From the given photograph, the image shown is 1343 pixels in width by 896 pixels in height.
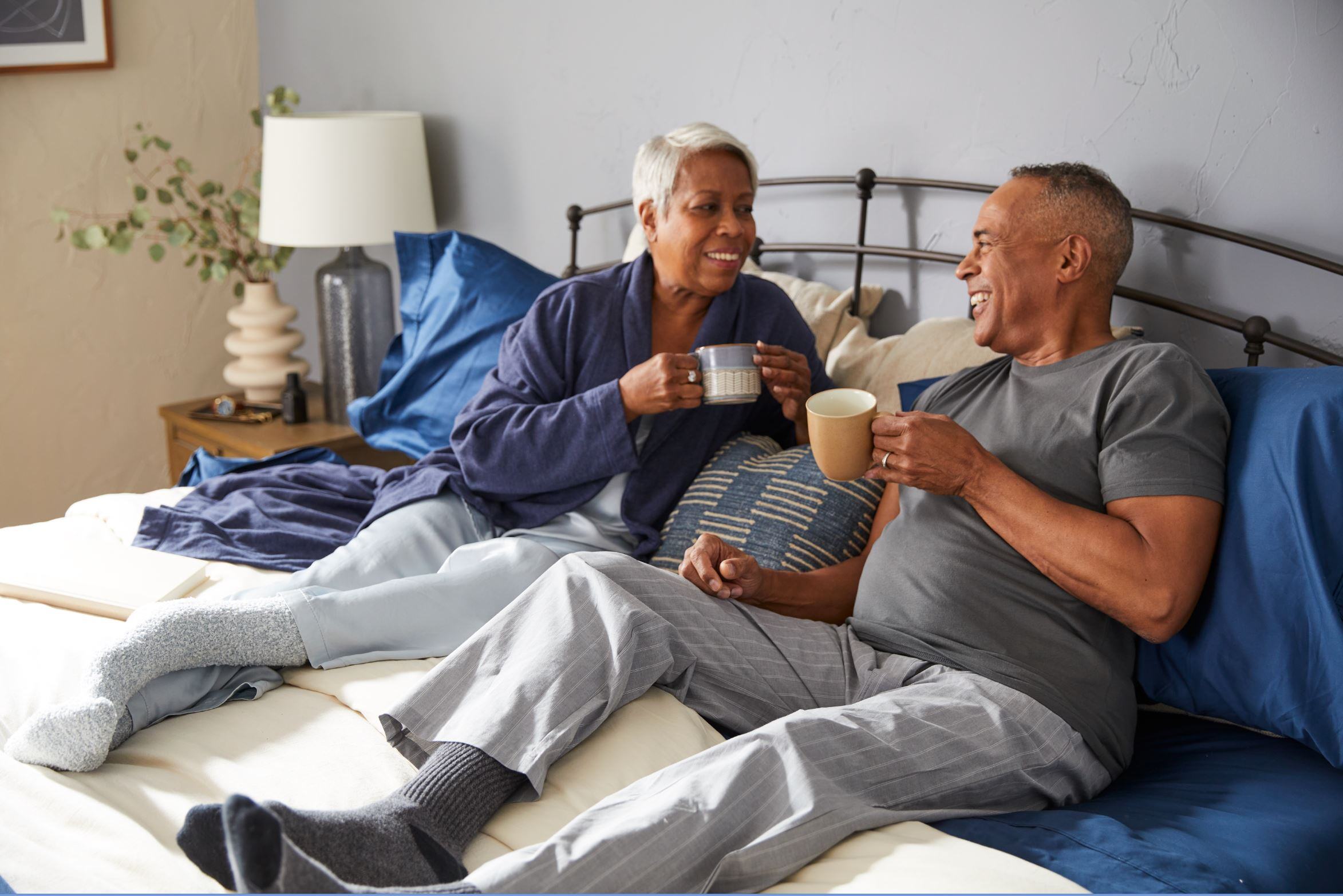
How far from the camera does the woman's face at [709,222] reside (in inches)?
79.0

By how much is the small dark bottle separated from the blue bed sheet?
229 cm

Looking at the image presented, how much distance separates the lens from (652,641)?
1457 mm

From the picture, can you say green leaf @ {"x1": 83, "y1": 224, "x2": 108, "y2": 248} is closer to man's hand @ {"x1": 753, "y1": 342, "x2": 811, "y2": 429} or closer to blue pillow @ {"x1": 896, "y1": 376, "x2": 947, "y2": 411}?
man's hand @ {"x1": 753, "y1": 342, "x2": 811, "y2": 429}

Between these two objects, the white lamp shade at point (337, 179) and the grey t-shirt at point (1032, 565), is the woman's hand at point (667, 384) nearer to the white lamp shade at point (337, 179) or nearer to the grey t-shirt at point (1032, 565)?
the grey t-shirt at point (1032, 565)

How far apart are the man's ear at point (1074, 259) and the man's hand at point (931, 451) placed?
0.29 meters

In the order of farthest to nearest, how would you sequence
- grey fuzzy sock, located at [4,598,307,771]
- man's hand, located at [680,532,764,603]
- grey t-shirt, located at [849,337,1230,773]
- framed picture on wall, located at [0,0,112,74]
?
1. framed picture on wall, located at [0,0,112,74]
2. man's hand, located at [680,532,764,603]
3. grey t-shirt, located at [849,337,1230,773]
4. grey fuzzy sock, located at [4,598,307,771]

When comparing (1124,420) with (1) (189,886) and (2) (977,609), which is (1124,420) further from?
(1) (189,886)

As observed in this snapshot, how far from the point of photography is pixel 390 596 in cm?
170

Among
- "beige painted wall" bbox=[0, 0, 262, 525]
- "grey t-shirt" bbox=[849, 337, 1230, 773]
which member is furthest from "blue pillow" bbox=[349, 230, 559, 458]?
"beige painted wall" bbox=[0, 0, 262, 525]

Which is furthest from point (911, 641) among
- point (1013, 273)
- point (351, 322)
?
point (351, 322)

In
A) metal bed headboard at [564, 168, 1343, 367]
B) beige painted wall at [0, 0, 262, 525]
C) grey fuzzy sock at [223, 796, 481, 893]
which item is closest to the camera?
grey fuzzy sock at [223, 796, 481, 893]

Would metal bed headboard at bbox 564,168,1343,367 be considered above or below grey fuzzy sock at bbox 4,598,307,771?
above

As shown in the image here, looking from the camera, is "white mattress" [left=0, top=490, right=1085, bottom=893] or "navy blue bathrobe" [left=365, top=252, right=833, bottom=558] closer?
"white mattress" [left=0, top=490, right=1085, bottom=893]

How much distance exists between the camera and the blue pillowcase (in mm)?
1403
